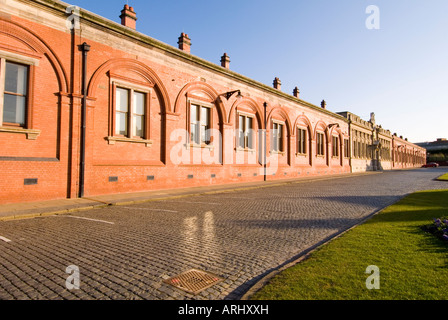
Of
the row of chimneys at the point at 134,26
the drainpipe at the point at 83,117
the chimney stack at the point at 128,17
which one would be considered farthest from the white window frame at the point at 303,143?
the drainpipe at the point at 83,117

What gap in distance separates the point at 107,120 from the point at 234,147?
9.88 m

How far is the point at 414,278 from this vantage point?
3406 mm

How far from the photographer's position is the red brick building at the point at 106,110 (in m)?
10.9

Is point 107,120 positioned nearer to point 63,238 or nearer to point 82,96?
point 82,96

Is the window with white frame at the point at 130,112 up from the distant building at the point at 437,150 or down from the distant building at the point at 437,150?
down

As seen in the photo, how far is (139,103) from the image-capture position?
1512 centimetres

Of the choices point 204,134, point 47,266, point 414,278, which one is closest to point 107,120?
point 204,134

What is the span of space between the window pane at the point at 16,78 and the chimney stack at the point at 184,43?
379 inches

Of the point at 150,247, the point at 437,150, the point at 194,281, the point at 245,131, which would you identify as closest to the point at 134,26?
the point at 245,131

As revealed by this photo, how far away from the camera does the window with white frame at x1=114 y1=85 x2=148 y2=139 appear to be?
46.2 ft

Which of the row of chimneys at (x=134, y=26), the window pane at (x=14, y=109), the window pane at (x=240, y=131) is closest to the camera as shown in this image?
the window pane at (x=14, y=109)

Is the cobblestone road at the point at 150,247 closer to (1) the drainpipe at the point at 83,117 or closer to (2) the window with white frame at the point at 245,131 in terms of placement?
(1) the drainpipe at the point at 83,117

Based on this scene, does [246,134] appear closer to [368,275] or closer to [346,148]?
[368,275]

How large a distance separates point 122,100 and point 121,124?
1.25 m
